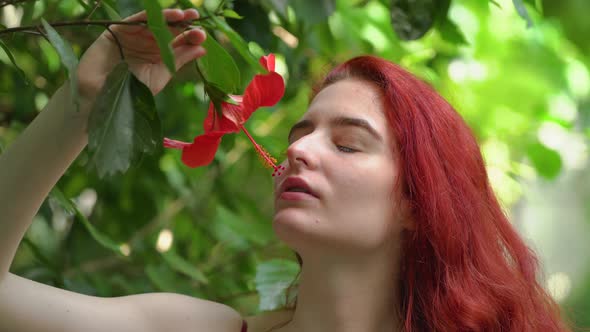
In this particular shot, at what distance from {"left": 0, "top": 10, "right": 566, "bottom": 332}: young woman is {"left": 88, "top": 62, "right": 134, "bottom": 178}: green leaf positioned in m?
0.11

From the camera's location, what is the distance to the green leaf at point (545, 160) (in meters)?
1.39

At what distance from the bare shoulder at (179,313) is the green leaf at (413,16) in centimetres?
44

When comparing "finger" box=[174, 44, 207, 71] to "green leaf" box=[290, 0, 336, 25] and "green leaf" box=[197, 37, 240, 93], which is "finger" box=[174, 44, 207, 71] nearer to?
"green leaf" box=[197, 37, 240, 93]

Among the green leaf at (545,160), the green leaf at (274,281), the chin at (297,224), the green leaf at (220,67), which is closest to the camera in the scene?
the green leaf at (220,67)

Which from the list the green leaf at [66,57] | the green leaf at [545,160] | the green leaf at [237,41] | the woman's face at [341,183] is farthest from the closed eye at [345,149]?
the green leaf at [545,160]

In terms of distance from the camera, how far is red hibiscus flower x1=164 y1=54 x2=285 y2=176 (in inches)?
29.0

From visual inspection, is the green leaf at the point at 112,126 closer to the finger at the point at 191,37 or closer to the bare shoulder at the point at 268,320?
the finger at the point at 191,37

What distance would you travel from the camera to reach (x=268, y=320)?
1.00 meters

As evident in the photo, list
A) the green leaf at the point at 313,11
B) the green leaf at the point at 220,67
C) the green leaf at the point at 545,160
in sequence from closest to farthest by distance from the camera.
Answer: the green leaf at the point at 220,67
the green leaf at the point at 313,11
the green leaf at the point at 545,160

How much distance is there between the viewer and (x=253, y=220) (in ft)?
5.01

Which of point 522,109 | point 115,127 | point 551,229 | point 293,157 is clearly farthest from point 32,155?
point 551,229

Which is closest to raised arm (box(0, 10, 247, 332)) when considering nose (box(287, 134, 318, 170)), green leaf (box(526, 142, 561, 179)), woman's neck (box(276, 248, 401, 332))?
nose (box(287, 134, 318, 170))

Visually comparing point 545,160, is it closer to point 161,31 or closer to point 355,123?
point 355,123

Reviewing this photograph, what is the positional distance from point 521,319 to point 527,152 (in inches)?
21.9
